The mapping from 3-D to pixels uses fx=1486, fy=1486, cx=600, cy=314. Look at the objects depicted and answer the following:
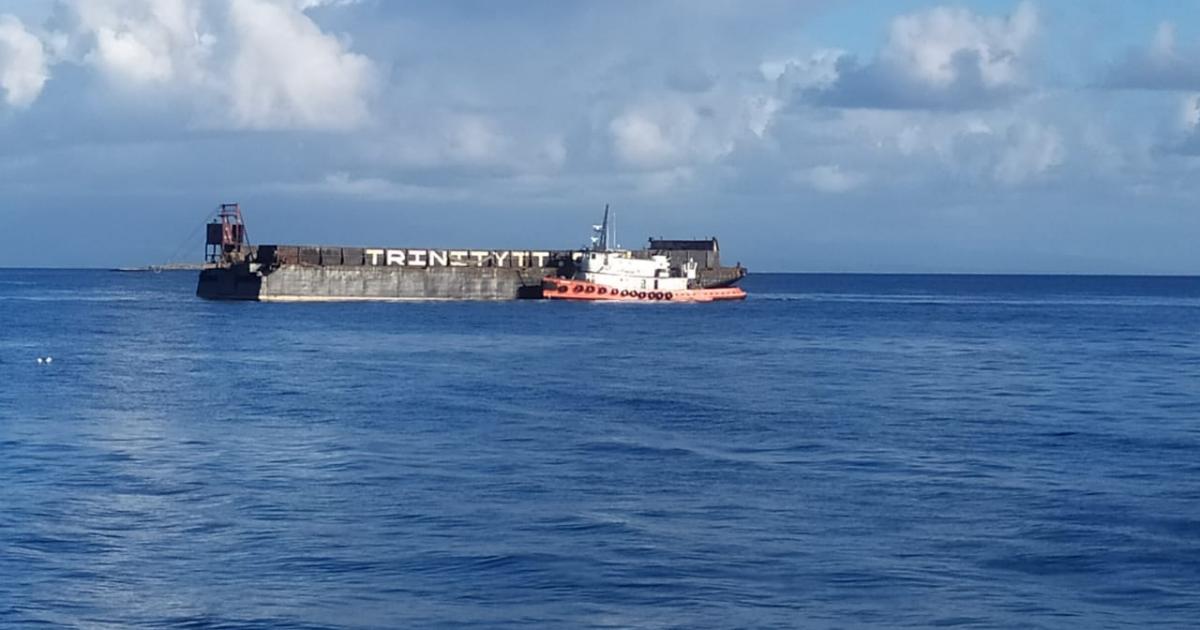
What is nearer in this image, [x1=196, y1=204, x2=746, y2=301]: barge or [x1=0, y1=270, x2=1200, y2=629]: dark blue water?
[x1=0, y1=270, x2=1200, y2=629]: dark blue water

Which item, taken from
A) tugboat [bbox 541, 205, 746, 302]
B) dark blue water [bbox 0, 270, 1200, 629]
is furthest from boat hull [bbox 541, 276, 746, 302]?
dark blue water [bbox 0, 270, 1200, 629]

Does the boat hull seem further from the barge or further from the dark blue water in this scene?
the dark blue water

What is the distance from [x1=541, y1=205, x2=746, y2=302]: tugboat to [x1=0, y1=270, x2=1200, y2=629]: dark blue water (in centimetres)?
7173

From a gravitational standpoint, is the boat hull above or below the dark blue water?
above

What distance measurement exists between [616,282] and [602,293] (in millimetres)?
1746

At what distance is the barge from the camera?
5187 inches

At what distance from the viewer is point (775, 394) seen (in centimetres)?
5216

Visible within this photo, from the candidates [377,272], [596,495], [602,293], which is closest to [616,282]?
[602,293]

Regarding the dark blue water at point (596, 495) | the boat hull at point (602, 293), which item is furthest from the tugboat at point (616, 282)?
the dark blue water at point (596, 495)

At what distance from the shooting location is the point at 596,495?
99.6 ft

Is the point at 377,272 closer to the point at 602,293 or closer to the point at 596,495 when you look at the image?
the point at 602,293

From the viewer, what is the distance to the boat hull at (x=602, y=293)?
13775 centimetres

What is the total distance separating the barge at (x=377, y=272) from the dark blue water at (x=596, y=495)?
65.4 metres

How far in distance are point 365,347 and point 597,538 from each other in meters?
52.7
